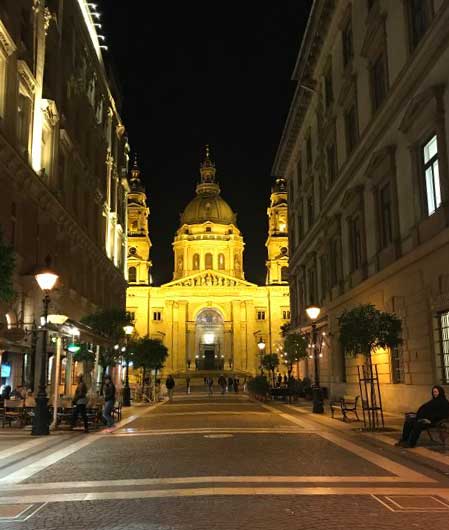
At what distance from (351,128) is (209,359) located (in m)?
79.8

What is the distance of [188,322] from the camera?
4136 inches

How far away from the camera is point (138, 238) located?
11162 cm

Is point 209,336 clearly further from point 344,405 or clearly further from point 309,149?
point 344,405

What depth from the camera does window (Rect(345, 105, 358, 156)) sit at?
2823 cm

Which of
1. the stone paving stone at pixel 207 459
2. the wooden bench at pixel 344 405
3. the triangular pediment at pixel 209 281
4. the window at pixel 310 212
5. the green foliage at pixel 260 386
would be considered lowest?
the stone paving stone at pixel 207 459

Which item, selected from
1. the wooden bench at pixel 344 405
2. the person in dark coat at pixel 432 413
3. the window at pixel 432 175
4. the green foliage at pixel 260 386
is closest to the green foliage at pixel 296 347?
the green foliage at pixel 260 386

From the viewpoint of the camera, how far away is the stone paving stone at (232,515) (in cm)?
712

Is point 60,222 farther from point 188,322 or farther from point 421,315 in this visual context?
point 188,322

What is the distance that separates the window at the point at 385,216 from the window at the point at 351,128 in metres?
4.62

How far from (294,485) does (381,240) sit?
16.6 m

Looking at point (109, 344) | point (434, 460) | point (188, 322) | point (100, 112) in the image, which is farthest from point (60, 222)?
point (188, 322)

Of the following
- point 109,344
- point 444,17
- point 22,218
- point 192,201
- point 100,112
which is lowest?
point 109,344

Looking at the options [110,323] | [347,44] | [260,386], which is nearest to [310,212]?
[260,386]

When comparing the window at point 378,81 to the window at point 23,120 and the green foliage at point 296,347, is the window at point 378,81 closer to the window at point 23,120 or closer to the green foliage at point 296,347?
the window at point 23,120
